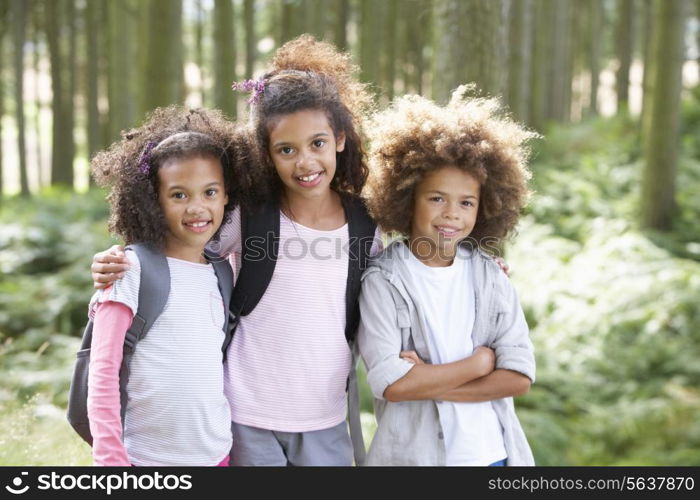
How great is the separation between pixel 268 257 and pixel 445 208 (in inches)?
29.2

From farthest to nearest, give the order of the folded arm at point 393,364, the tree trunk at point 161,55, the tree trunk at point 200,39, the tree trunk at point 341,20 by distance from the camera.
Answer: the tree trunk at point 200,39
the tree trunk at point 341,20
the tree trunk at point 161,55
the folded arm at point 393,364

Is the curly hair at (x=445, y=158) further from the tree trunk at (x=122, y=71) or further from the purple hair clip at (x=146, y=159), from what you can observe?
the tree trunk at (x=122, y=71)

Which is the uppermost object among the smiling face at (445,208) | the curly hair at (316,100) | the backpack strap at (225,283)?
the curly hair at (316,100)

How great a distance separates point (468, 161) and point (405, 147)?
0.90 ft

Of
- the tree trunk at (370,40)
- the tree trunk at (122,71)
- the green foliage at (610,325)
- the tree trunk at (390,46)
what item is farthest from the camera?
the tree trunk at (390,46)

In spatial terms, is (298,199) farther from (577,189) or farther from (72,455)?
(577,189)

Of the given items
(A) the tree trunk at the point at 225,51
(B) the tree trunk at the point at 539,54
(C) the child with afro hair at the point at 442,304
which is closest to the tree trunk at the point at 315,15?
(A) the tree trunk at the point at 225,51

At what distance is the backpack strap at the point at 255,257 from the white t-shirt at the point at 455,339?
538 millimetres

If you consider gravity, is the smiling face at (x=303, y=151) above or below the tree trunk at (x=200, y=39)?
below

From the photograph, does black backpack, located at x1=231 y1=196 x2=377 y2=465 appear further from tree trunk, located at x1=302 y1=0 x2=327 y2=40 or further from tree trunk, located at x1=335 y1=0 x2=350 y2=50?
tree trunk, located at x1=335 y1=0 x2=350 y2=50

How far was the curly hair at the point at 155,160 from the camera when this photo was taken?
8.86 feet

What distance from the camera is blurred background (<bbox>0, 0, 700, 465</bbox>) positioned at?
4.79m

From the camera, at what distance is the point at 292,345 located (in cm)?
283
